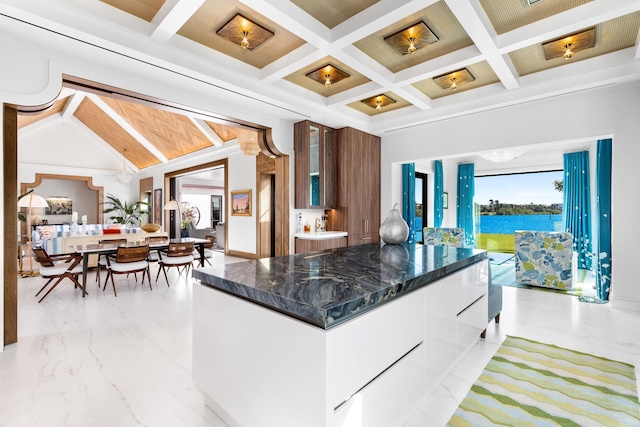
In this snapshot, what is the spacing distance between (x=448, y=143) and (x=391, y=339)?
4.43 m

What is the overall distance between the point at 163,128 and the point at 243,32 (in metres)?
6.42

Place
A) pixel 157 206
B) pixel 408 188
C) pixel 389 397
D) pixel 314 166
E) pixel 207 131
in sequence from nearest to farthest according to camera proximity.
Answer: pixel 389 397, pixel 314 166, pixel 408 188, pixel 207 131, pixel 157 206

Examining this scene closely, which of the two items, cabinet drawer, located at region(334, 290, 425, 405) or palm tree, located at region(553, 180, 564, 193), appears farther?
palm tree, located at region(553, 180, 564, 193)

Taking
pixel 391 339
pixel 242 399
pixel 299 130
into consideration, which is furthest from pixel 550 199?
pixel 242 399

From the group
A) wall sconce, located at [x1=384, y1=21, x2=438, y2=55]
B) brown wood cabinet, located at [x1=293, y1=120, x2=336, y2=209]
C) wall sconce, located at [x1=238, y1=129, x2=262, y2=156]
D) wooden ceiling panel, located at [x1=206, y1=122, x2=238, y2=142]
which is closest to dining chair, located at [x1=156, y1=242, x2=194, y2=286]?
wall sconce, located at [x1=238, y1=129, x2=262, y2=156]

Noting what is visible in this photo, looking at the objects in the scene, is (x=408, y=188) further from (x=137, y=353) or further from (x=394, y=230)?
(x=137, y=353)

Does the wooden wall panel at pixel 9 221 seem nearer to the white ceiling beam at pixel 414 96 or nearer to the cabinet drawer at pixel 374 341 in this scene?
the cabinet drawer at pixel 374 341

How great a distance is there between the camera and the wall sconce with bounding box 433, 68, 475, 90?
3.95 metres

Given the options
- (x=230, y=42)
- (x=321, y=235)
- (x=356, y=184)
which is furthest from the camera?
(x=356, y=184)

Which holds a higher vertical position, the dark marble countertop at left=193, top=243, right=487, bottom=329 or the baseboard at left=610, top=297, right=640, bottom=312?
the dark marble countertop at left=193, top=243, right=487, bottom=329

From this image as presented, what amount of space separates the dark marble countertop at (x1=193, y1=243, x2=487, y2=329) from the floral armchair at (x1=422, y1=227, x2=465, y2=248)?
11.4 ft

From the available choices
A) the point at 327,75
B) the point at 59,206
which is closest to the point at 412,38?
Answer: the point at 327,75

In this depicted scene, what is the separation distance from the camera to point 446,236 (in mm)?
5762

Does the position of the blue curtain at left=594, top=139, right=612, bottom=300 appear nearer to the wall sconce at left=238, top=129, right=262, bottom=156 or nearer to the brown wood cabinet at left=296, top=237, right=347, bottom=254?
the brown wood cabinet at left=296, top=237, right=347, bottom=254
